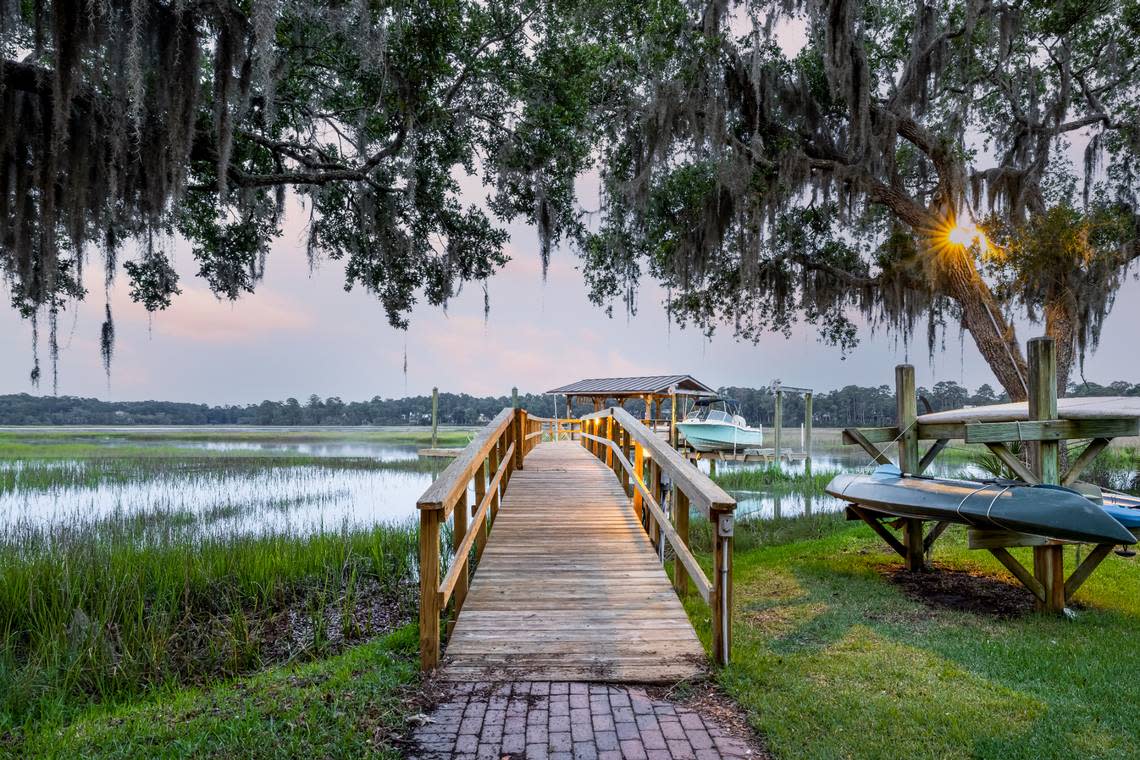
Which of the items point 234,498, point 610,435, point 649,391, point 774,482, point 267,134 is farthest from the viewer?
point 649,391

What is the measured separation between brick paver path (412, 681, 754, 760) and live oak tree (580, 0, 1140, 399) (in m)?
8.00

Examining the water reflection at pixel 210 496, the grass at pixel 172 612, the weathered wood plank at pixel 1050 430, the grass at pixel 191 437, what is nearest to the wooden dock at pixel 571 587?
the grass at pixel 172 612

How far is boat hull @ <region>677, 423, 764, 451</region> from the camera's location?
19.8 metres

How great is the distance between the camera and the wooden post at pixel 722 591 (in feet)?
10.5

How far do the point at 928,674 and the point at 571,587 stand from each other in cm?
228

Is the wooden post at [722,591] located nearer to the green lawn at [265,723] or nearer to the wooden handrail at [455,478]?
the wooden handrail at [455,478]

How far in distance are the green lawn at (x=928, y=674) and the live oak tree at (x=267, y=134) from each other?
5620mm

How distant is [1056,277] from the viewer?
30.6 ft

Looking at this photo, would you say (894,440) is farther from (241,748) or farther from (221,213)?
(221,213)

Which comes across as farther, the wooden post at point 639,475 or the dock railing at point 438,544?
the wooden post at point 639,475

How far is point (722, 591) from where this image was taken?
327 centimetres

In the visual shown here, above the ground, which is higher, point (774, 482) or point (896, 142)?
point (896, 142)

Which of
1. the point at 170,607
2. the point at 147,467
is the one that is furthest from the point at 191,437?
the point at 170,607

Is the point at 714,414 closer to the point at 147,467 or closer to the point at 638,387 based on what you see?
the point at 638,387
